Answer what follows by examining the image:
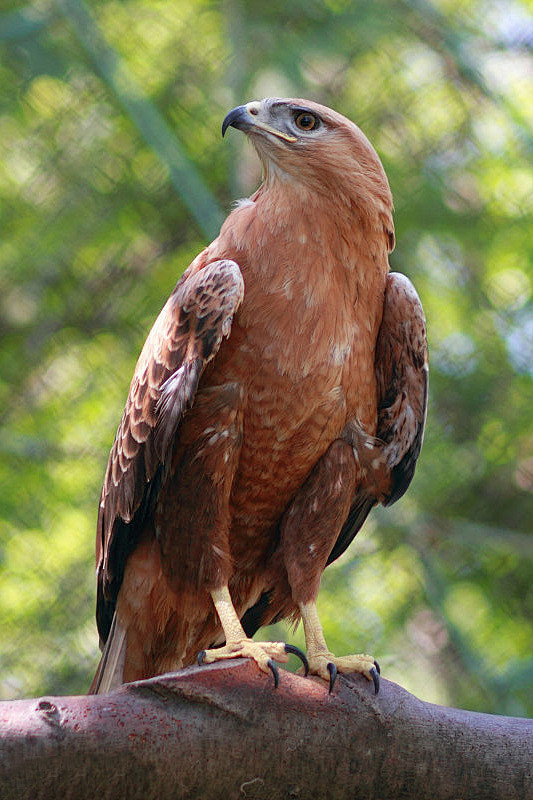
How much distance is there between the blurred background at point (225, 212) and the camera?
188 inches

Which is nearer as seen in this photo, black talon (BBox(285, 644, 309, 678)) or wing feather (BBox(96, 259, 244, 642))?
black talon (BBox(285, 644, 309, 678))

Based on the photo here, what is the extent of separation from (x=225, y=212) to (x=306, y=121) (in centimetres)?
190

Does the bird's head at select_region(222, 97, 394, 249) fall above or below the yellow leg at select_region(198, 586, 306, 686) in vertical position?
above

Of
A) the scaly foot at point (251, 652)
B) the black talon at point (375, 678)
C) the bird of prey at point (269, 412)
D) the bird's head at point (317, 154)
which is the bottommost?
the black talon at point (375, 678)

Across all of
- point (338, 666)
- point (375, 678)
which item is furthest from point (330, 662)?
point (375, 678)

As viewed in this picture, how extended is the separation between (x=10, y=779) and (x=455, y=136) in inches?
168

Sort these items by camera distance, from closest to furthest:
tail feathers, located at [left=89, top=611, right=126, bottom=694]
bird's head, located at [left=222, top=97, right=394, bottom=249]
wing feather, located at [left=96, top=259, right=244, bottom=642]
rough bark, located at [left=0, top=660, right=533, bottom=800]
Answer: rough bark, located at [left=0, top=660, right=533, bottom=800], wing feather, located at [left=96, top=259, right=244, bottom=642], bird's head, located at [left=222, top=97, right=394, bottom=249], tail feathers, located at [left=89, top=611, right=126, bottom=694]

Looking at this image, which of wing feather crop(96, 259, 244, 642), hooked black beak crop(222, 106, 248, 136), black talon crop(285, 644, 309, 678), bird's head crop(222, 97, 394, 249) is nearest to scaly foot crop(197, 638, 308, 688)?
black talon crop(285, 644, 309, 678)

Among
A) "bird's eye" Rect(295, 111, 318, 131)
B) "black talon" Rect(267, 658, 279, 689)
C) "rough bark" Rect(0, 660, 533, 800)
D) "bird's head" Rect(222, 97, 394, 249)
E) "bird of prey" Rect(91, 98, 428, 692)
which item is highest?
"bird's eye" Rect(295, 111, 318, 131)

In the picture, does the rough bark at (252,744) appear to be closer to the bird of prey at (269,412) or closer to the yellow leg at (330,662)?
the yellow leg at (330,662)

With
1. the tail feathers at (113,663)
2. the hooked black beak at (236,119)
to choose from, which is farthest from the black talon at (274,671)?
the hooked black beak at (236,119)

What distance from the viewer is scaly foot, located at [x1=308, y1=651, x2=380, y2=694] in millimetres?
2389

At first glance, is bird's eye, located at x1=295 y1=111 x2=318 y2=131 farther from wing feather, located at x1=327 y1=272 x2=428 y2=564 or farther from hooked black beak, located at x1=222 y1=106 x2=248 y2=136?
wing feather, located at x1=327 y1=272 x2=428 y2=564

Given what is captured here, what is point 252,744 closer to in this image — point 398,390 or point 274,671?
point 274,671
